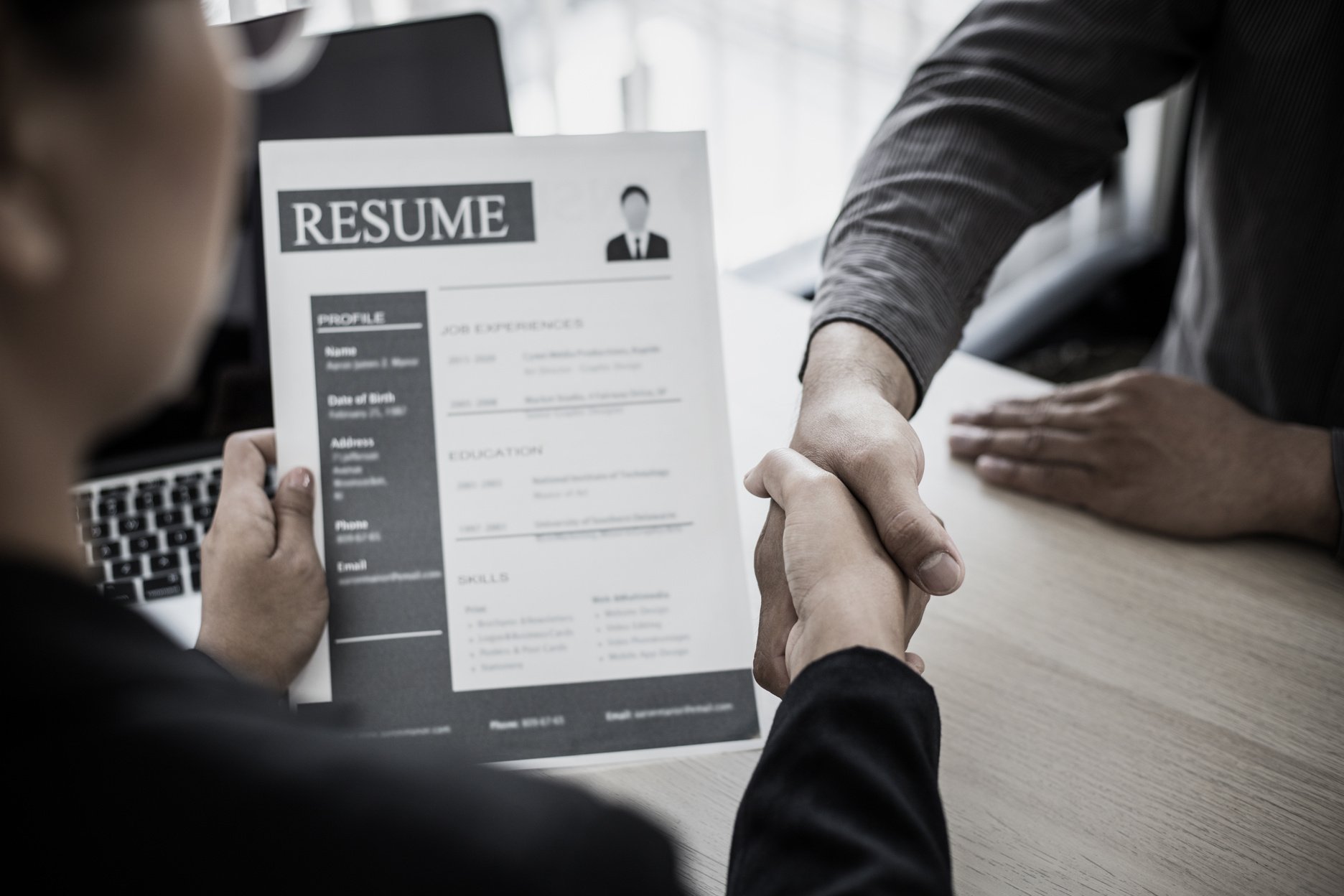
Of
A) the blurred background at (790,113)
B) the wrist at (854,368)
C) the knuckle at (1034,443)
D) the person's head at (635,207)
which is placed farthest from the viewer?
the blurred background at (790,113)

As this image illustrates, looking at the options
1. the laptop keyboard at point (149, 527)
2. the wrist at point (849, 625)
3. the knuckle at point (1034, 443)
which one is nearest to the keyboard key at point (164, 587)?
the laptop keyboard at point (149, 527)

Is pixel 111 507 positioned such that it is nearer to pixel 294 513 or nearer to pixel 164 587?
pixel 164 587

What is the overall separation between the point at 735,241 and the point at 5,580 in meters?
1.78

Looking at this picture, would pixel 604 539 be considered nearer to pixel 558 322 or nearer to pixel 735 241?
pixel 558 322

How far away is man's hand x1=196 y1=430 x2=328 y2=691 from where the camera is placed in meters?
0.65

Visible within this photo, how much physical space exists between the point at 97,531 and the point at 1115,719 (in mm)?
770

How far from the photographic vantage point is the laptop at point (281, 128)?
827 millimetres

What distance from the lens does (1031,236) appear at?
7.77 ft

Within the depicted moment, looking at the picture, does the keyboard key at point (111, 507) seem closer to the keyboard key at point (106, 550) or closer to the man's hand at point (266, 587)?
the keyboard key at point (106, 550)

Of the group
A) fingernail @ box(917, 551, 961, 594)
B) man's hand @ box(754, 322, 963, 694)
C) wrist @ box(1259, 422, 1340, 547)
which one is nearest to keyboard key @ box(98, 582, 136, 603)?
man's hand @ box(754, 322, 963, 694)

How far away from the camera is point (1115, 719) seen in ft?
2.33

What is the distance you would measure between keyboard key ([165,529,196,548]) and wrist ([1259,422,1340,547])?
2.82 feet

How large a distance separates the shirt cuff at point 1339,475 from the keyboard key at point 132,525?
3.11ft

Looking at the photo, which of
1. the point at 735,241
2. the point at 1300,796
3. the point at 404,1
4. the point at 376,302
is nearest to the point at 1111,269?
the point at 735,241
